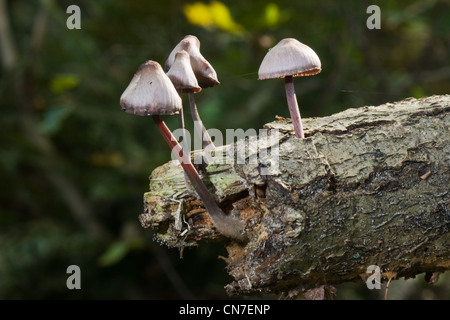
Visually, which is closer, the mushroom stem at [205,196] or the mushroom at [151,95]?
the mushroom at [151,95]

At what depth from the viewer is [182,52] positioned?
4.13 feet

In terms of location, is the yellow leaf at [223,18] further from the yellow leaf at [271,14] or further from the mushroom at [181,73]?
the mushroom at [181,73]

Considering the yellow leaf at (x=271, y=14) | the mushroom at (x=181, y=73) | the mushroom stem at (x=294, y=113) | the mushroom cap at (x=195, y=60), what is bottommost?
the mushroom stem at (x=294, y=113)

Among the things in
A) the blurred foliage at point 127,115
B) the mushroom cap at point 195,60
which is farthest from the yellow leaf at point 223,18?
the mushroom cap at point 195,60

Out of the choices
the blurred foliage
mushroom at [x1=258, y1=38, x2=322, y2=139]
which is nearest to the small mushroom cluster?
mushroom at [x1=258, y1=38, x2=322, y2=139]

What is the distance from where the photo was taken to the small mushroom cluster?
3.70 feet

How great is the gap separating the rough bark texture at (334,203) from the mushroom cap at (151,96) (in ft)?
0.94

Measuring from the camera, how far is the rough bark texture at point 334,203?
1.19 m

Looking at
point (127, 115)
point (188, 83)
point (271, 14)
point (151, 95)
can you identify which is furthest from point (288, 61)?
point (127, 115)

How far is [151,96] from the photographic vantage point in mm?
1118

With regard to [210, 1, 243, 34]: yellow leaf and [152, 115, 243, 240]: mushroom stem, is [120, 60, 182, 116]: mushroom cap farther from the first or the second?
[210, 1, 243, 34]: yellow leaf

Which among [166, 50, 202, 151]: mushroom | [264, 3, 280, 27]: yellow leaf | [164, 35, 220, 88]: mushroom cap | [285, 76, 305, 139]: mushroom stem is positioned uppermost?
[264, 3, 280, 27]: yellow leaf

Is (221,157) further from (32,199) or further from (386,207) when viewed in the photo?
(32,199)

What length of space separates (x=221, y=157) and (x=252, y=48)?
76.4 inches
